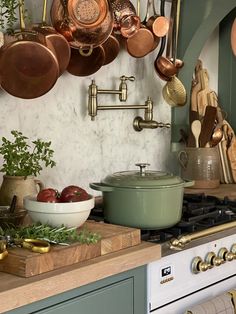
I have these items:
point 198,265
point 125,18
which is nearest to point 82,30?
point 125,18

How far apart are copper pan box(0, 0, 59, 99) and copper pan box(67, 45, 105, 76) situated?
26 cm

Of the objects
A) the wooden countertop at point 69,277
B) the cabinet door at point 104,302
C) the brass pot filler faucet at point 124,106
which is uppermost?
the brass pot filler faucet at point 124,106

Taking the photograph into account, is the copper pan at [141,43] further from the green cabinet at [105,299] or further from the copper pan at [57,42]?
the green cabinet at [105,299]

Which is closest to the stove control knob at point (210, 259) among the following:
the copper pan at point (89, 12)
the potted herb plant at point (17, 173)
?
the potted herb plant at point (17, 173)

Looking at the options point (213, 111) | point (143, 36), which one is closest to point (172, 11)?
point (143, 36)

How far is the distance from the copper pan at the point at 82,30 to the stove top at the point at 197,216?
0.59m

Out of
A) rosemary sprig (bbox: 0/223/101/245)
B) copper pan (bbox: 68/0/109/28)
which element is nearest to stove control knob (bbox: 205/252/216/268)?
rosemary sprig (bbox: 0/223/101/245)

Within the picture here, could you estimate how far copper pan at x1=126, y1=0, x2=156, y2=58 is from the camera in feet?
7.60

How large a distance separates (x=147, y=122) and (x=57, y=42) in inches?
25.9

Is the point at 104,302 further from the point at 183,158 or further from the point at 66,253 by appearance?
the point at 183,158

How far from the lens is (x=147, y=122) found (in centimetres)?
247

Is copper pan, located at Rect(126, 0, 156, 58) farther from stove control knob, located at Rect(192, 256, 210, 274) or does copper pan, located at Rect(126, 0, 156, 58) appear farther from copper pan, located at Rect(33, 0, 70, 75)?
stove control knob, located at Rect(192, 256, 210, 274)

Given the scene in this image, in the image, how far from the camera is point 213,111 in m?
2.60

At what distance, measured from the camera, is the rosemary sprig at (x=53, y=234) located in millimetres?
1470
